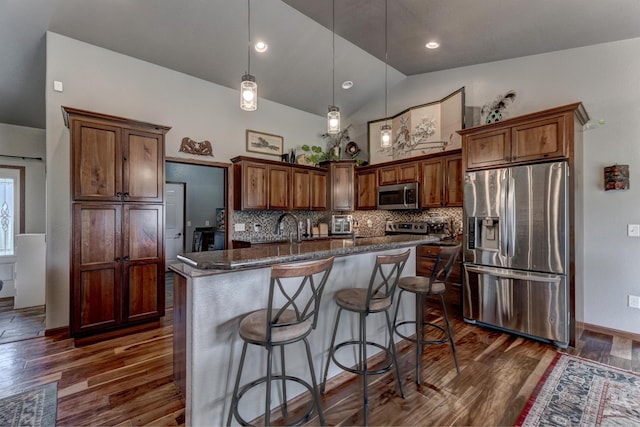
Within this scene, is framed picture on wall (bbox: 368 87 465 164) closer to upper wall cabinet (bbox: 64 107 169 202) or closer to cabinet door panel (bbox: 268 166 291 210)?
cabinet door panel (bbox: 268 166 291 210)

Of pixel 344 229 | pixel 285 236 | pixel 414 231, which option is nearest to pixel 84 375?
pixel 285 236

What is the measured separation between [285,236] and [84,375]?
3112mm

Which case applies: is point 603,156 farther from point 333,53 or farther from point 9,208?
point 9,208

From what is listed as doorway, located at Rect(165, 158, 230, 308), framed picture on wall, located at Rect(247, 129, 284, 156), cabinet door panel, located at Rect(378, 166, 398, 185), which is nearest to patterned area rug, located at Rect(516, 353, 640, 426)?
cabinet door panel, located at Rect(378, 166, 398, 185)

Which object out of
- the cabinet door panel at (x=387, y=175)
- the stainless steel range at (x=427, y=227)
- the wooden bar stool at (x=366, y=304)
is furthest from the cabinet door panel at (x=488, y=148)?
the wooden bar stool at (x=366, y=304)

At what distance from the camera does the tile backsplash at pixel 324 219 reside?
459 cm

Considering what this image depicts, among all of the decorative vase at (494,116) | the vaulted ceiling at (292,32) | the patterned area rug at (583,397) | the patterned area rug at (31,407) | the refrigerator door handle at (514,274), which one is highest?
the vaulted ceiling at (292,32)

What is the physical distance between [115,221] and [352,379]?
2831 mm

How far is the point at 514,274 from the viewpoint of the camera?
313 cm

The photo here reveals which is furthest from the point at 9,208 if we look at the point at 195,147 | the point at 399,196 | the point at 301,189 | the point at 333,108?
the point at 399,196

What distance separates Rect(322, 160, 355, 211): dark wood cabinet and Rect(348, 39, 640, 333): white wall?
284cm

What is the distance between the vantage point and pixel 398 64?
453 centimetres

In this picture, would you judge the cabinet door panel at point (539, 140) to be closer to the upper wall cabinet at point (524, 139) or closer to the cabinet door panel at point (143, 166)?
the upper wall cabinet at point (524, 139)

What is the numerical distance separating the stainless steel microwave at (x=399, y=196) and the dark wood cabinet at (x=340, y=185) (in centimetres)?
57
